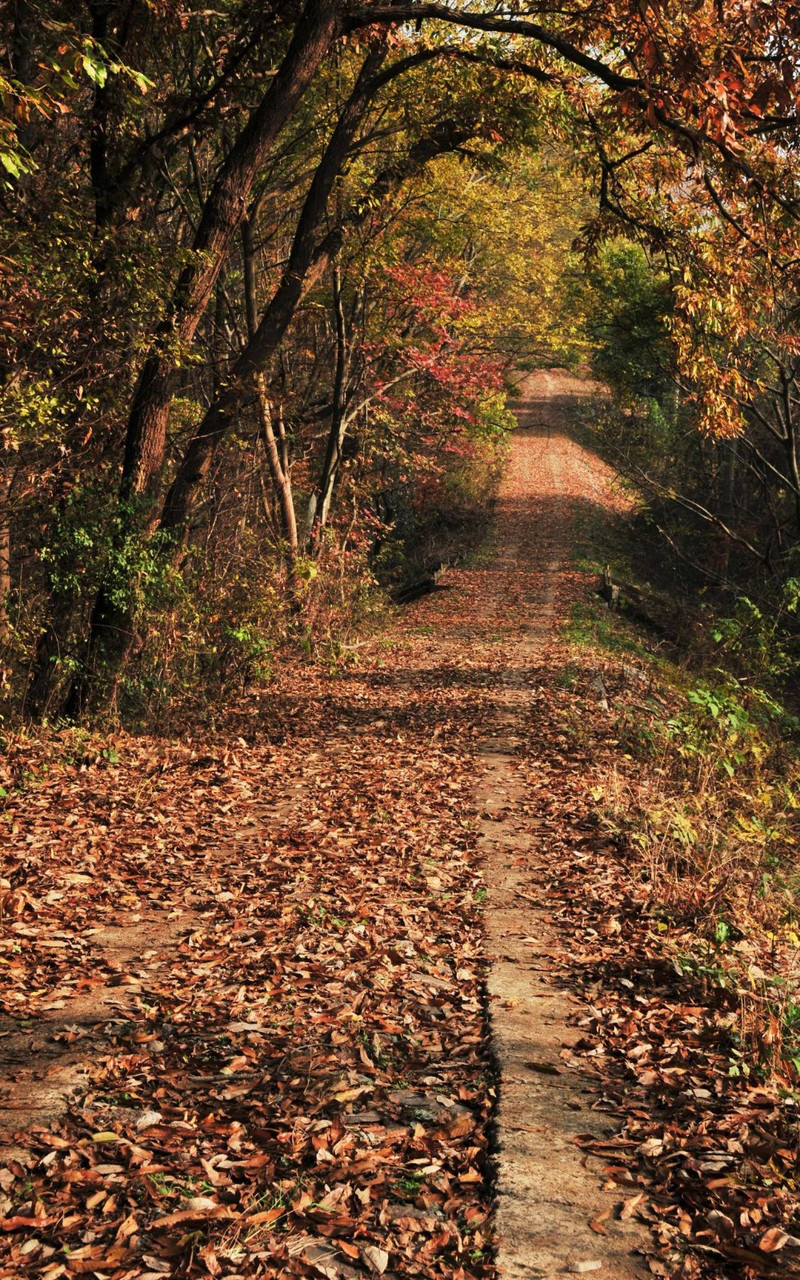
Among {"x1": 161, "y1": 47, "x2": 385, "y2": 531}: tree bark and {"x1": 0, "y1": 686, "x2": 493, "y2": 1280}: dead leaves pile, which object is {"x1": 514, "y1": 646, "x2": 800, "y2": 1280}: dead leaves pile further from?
{"x1": 161, "y1": 47, "x2": 385, "y2": 531}: tree bark

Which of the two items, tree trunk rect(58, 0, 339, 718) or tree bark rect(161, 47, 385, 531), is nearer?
tree trunk rect(58, 0, 339, 718)

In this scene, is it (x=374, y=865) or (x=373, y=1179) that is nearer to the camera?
(x=373, y=1179)

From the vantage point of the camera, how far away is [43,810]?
8.12 meters

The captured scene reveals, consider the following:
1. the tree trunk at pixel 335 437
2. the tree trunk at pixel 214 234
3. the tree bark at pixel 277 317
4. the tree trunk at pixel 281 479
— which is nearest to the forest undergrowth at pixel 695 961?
the tree trunk at pixel 281 479

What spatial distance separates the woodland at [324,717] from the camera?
4020 mm

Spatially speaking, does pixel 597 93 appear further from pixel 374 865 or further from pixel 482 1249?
pixel 482 1249

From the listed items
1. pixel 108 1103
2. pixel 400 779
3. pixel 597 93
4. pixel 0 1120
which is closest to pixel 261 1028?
pixel 108 1103

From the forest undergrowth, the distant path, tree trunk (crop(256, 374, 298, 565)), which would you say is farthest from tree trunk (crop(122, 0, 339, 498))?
Answer: the forest undergrowth

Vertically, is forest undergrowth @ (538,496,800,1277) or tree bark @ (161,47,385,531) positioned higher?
tree bark @ (161,47,385,531)

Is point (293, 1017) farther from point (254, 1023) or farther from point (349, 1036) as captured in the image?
point (349, 1036)

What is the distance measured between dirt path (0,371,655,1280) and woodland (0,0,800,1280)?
0.03m

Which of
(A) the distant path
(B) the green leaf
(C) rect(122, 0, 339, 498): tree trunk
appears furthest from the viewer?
(C) rect(122, 0, 339, 498): tree trunk

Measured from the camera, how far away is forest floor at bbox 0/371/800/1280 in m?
3.63

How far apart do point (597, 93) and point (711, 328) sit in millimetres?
3043
